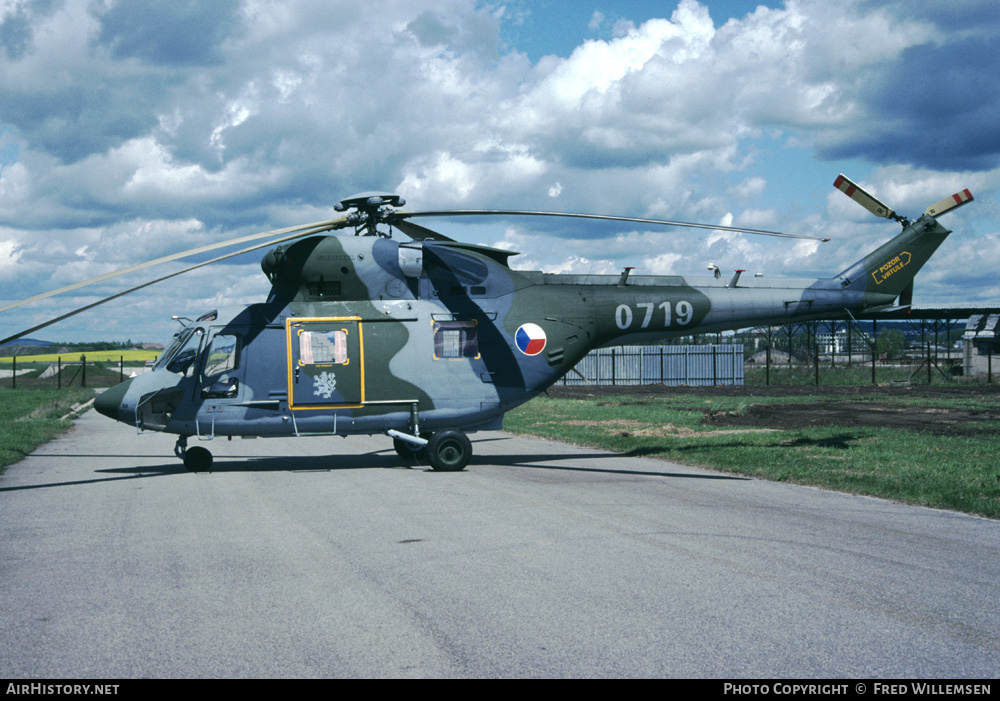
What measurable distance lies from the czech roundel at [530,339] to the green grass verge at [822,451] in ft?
10.6

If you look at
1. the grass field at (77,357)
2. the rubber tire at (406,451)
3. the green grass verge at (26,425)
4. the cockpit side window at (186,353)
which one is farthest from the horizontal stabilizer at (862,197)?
the grass field at (77,357)

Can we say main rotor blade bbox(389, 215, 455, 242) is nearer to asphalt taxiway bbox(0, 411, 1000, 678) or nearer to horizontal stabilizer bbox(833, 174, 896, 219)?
asphalt taxiway bbox(0, 411, 1000, 678)

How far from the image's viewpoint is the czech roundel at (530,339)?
49.0 ft

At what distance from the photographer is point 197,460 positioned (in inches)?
550

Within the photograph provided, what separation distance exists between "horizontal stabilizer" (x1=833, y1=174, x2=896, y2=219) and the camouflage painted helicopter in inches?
2.5

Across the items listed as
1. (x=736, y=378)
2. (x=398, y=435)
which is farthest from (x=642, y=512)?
(x=736, y=378)

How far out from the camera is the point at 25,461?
15633mm

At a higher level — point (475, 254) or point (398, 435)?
point (475, 254)

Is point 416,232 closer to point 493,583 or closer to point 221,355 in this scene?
point 221,355

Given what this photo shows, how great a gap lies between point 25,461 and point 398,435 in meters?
7.39

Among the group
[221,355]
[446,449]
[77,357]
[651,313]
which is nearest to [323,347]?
[221,355]

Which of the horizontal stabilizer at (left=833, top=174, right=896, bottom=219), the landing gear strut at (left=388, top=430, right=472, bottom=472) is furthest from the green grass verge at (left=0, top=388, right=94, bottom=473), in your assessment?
the horizontal stabilizer at (left=833, top=174, right=896, bottom=219)

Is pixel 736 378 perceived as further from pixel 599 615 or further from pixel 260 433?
pixel 599 615
